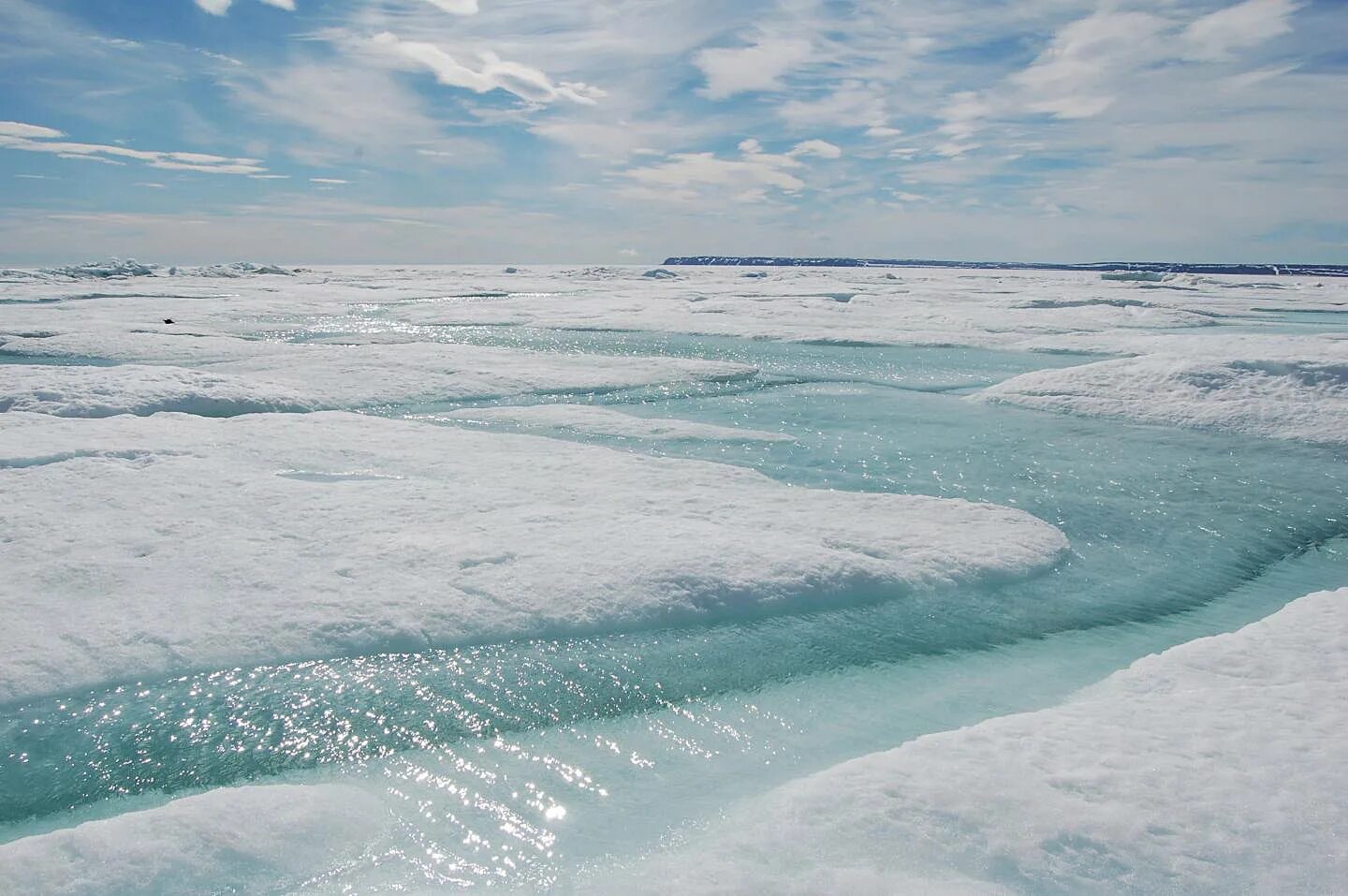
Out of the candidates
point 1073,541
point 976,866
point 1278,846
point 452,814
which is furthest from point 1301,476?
point 452,814

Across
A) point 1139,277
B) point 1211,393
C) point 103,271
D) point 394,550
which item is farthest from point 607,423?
point 103,271

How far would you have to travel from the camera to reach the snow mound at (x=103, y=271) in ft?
144

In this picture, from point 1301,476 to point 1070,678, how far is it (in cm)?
Result: 423

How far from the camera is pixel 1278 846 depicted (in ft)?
6.00

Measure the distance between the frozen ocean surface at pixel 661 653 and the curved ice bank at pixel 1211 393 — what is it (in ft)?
0.35

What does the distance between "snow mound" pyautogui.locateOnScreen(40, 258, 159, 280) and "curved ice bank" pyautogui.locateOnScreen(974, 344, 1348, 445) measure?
4987 cm

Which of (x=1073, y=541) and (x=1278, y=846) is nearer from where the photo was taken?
(x=1278, y=846)

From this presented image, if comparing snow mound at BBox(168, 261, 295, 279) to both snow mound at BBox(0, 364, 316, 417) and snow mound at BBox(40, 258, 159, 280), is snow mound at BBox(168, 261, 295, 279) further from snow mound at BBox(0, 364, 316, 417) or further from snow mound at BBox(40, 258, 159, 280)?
snow mound at BBox(0, 364, 316, 417)

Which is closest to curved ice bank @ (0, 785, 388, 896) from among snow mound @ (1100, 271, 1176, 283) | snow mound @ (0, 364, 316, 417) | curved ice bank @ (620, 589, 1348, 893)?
curved ice bank @ (620, 589, 1348, 893)

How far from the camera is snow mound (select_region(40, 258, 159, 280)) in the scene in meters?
43.8

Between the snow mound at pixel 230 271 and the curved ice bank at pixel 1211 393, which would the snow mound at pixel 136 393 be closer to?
the curved ice bank at pixel 1211 393

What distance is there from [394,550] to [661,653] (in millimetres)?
1446

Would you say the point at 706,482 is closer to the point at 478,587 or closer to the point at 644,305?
the point at 478,587

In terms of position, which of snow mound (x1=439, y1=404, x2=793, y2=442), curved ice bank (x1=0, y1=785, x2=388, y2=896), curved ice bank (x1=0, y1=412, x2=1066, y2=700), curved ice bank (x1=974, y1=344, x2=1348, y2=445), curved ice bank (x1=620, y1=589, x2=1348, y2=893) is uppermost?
curved ice bank (x1=974, y1=344, x2=1348, y2=445)
